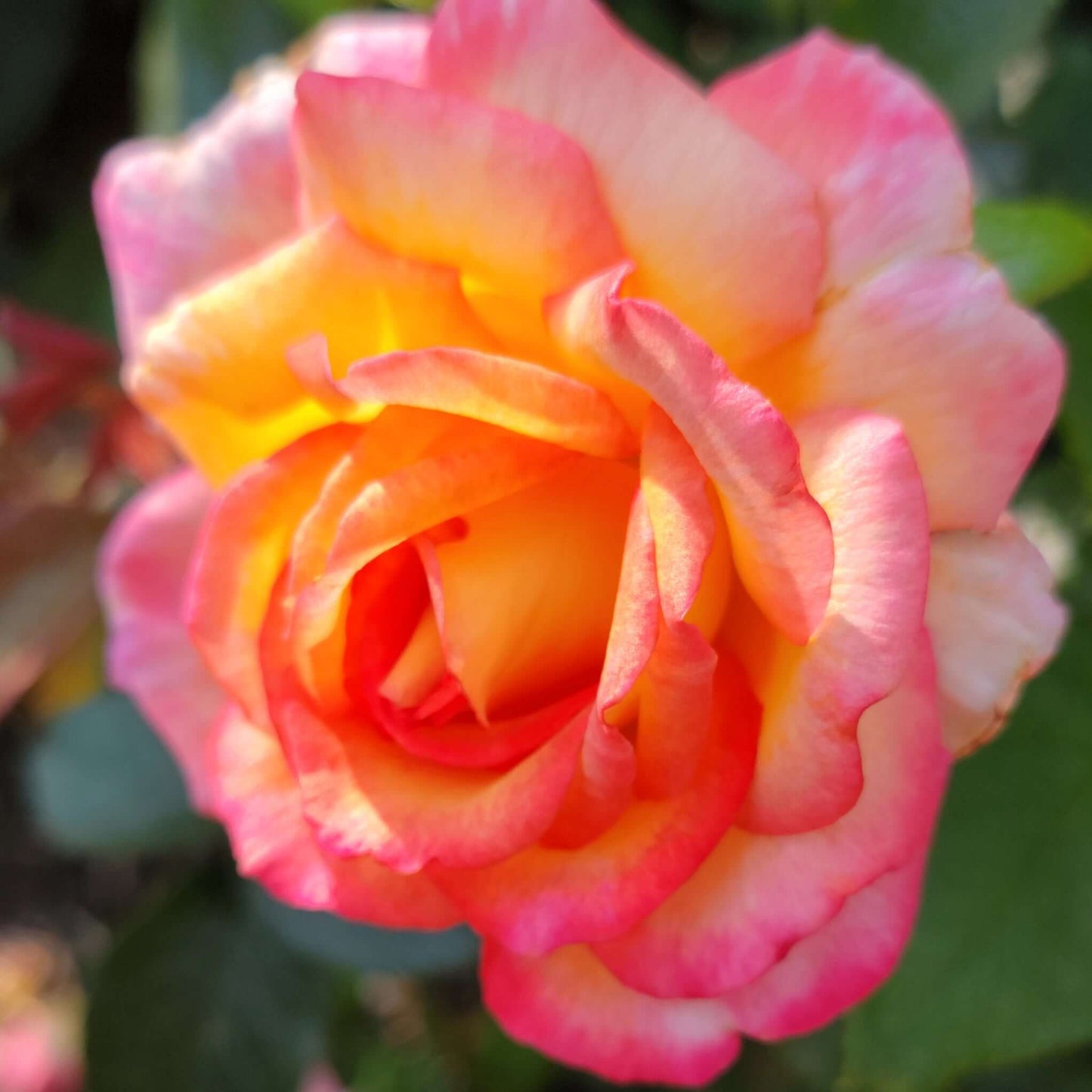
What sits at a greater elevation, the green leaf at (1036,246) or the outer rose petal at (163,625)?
the green leaf at (1036,246)

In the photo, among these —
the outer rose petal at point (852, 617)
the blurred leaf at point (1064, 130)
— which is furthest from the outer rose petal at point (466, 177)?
the blurred leaf at point (1064, 130)

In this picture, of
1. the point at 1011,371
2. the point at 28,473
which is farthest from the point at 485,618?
the point at 28,473

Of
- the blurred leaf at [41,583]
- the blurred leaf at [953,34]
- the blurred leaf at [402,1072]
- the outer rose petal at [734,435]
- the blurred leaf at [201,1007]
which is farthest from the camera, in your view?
the blurred leaf at [402,1072]

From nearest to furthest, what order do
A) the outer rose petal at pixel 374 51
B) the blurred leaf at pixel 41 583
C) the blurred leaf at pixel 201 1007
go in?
the outer rose petal at pixel 374 51 < the blurred leaf at pixel 41 583 < the blurred leaf at pixel 201 1007

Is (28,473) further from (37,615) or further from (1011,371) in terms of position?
(1011,371)

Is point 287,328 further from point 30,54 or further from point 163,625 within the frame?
point 30,54

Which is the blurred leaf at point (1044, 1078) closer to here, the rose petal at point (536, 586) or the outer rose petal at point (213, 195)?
the rose petal at point (536, 586)

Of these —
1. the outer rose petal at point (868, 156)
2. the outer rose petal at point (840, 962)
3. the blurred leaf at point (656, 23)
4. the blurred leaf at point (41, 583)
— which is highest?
the outer rose petal at point (868, 156)

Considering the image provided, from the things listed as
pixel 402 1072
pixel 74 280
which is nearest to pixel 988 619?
pixel 402 1072
